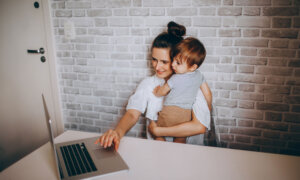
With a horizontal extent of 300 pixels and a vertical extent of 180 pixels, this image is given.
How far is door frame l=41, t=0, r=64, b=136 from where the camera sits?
220cm

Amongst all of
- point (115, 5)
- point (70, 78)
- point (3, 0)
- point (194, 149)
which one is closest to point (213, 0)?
point (115, 5)

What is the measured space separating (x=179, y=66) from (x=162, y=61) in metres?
0.16

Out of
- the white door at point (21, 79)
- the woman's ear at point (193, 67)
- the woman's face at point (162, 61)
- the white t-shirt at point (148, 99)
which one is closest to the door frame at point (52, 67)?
the white door at point (21, 79)

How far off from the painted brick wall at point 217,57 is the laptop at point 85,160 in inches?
36.3

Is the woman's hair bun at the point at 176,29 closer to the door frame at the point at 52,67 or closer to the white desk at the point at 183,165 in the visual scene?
the white desk at the point at 183,165

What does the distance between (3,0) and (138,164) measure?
2238 millimetres

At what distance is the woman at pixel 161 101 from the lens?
150 cm

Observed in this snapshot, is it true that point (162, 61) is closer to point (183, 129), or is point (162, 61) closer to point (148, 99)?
point (148, 99)

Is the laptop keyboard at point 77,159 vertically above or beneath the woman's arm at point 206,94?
beneath

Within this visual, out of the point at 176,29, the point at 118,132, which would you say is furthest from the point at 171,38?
the point at 118,132

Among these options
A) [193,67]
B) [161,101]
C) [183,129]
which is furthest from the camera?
[161,101]

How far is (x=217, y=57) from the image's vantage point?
1849mm

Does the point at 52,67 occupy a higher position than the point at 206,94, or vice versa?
the point at 52,67

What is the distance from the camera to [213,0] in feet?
5.74
